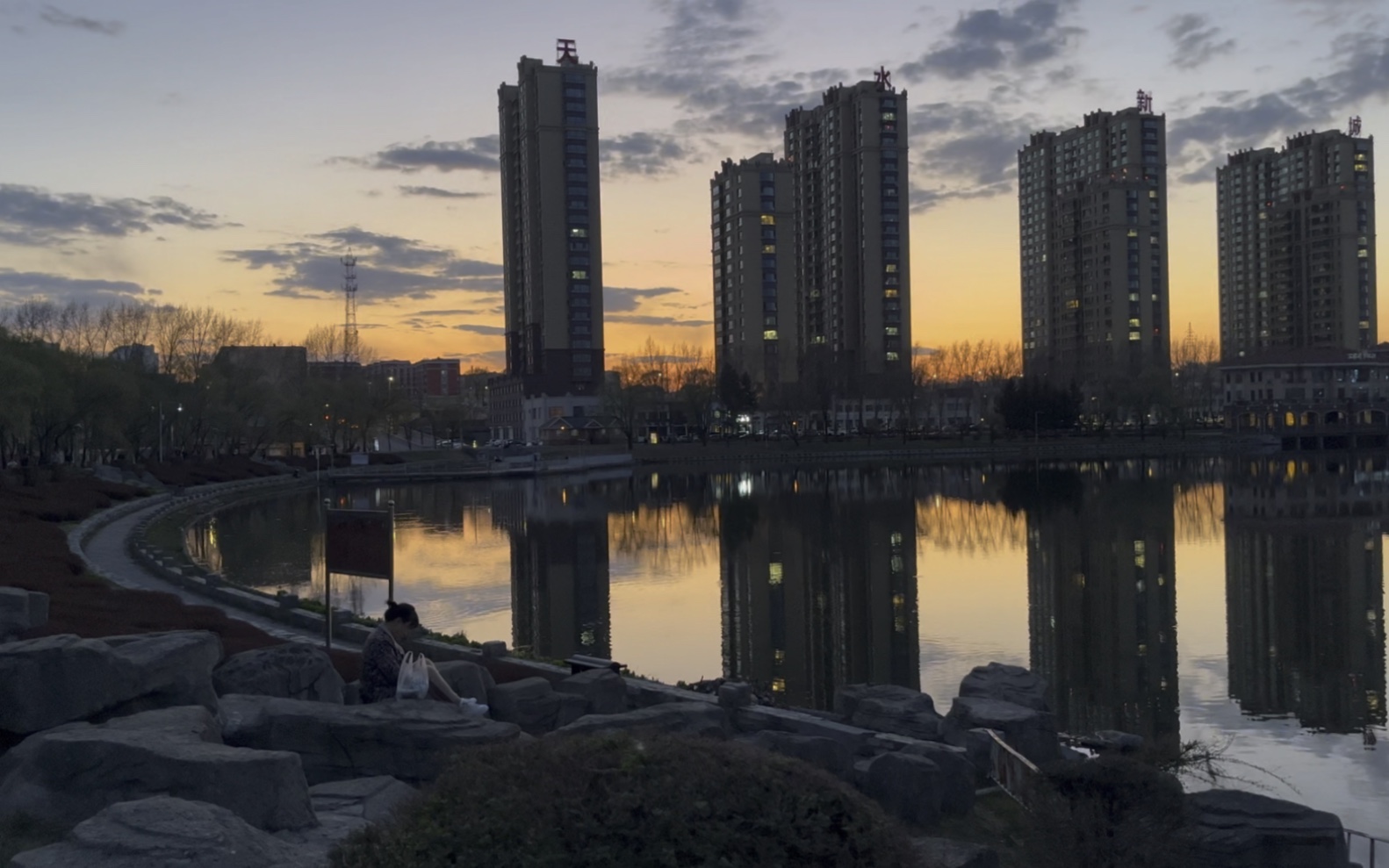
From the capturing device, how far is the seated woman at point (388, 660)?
33.4ft

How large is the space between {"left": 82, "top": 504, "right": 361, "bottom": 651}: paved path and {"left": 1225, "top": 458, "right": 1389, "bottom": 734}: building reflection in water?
13.7 metres

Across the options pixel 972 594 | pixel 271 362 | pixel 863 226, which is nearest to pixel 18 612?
pixel 972 594

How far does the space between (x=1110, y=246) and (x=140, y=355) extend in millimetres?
122863

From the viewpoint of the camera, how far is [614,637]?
23.3 metres

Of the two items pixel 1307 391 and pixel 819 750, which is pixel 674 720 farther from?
pixel 1307 391

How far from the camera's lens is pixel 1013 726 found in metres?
12.2

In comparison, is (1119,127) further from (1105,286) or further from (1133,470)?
(1133,470)

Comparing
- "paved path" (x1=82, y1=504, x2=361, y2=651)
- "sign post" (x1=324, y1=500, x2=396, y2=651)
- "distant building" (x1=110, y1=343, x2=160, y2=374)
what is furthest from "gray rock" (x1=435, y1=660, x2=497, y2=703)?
"distant building" (x1=110, y1=343, x2=160, y2=374)

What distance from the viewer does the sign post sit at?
12500 mm

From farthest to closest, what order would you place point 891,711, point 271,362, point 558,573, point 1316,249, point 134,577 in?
1. point 1316,249
2. point 271,362
3. point 558,573
4. point 134,577
5. point 891,711

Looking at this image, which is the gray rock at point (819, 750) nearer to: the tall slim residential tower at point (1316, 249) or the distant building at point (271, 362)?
the distant building at point (271, 362)

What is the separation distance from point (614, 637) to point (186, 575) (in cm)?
903

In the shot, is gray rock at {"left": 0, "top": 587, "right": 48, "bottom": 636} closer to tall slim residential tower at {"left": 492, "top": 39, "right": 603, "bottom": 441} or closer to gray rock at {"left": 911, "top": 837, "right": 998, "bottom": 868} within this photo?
gray rock at {"left": 911, "top": 837, "right": 998, "bottom": 868}

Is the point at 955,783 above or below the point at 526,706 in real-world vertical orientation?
below
